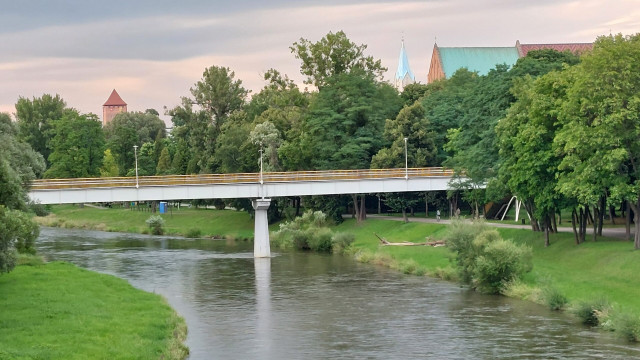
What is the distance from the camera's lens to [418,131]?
3851 inches

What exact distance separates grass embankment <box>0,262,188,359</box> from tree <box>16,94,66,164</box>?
10178 cm

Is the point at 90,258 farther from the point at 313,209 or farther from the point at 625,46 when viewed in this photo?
the point at 625,46

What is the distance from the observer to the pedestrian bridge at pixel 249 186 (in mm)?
76812

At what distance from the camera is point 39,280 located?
56.7 meters

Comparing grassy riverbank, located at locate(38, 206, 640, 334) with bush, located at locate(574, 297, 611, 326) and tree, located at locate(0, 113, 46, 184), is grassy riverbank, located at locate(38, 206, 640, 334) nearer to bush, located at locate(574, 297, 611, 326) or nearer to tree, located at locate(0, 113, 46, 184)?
bush, located at locate(574, 297, 611, 326)

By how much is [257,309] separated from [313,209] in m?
52.0

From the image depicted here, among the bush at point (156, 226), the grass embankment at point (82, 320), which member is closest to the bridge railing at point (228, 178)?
the grass embankment at point (82, 320)

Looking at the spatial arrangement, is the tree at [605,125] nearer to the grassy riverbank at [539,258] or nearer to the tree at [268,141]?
the grassy riverbank at [539,258]

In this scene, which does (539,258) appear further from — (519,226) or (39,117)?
(39,117)

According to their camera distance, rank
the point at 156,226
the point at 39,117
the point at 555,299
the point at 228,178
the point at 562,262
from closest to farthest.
Answer: 1. the point at 555,299
2. the point at 562,262
3. the point at 228,178
4. the point at 156,226
5. the point at 39,117

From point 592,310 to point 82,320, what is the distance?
79.3 feet

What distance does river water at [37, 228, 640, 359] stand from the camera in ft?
136

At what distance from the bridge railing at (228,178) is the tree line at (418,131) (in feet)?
15.4

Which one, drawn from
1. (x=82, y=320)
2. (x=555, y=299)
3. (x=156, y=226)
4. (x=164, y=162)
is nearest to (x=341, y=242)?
(x=156, y=226)
